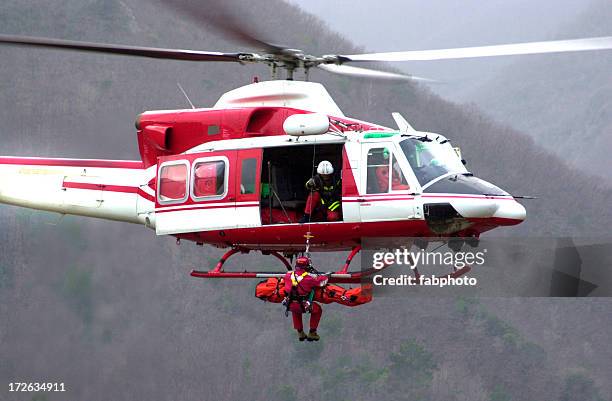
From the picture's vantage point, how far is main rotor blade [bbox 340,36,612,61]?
14859mm

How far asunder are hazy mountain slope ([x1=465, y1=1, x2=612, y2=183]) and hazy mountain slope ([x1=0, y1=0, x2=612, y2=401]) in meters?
4.87

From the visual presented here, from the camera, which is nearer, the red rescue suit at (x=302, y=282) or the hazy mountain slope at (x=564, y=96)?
the red rescue suit at (x=302, y=282)

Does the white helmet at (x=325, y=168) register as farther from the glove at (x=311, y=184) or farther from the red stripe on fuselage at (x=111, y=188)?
the red stripe on fuselage at (x=111, y=188)

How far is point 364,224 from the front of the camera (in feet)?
51.7

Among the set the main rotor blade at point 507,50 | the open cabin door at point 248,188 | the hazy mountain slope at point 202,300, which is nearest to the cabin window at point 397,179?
the main rotor blade at point 507,50

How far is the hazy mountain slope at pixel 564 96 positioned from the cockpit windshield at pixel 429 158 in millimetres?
58471

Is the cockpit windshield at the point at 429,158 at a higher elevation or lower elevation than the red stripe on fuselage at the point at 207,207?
higher

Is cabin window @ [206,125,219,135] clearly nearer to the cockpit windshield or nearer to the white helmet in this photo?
the white helmet

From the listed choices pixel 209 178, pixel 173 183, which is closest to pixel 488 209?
pixel 209 178

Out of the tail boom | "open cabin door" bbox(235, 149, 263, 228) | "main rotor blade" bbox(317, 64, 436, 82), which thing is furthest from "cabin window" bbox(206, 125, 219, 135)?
"main rotor blade" bbox(317, 64, 436, 82)

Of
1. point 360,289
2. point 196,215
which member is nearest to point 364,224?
point 360,289

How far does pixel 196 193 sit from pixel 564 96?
72517 mm

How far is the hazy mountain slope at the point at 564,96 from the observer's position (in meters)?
77.8

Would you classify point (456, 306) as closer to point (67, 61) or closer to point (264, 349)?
point (264, 349)
